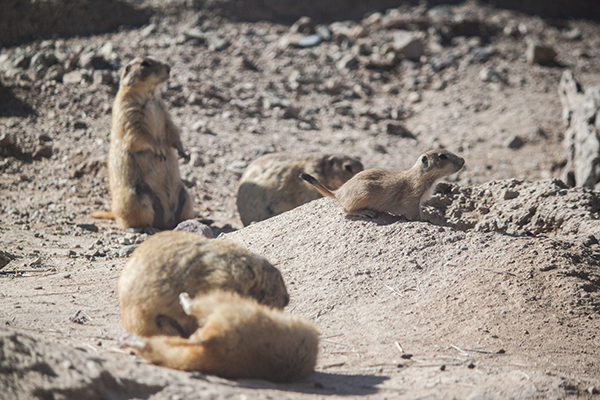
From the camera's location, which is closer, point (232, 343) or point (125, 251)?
point (232, 343)

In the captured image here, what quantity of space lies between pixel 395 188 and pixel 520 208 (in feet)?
4.93

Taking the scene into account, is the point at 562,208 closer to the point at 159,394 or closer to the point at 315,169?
the point at 315,169

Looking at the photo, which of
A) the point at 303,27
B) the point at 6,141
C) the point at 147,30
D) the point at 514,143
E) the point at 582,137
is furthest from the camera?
the point at 303,27

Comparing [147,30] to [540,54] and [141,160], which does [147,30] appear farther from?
[540,54]

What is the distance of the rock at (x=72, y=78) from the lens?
1296cm

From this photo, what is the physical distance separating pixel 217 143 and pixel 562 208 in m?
7.33

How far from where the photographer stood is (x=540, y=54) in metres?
16.8

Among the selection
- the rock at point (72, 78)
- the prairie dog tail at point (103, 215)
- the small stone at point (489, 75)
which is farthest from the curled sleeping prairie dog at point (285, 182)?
the small stone at point (489, 75)

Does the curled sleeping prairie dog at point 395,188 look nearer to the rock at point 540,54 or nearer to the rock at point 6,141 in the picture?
the rock at point 6,141

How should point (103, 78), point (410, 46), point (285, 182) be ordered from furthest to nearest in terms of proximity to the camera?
point (410, 46) < point (103, 78) < point (285, 182)

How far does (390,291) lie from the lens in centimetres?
512

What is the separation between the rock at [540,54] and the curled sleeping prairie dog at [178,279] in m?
15.5

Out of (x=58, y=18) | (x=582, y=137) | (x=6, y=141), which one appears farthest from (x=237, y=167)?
(x=58, y=18)

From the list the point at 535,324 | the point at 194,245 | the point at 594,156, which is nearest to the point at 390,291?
the point at 535,324
